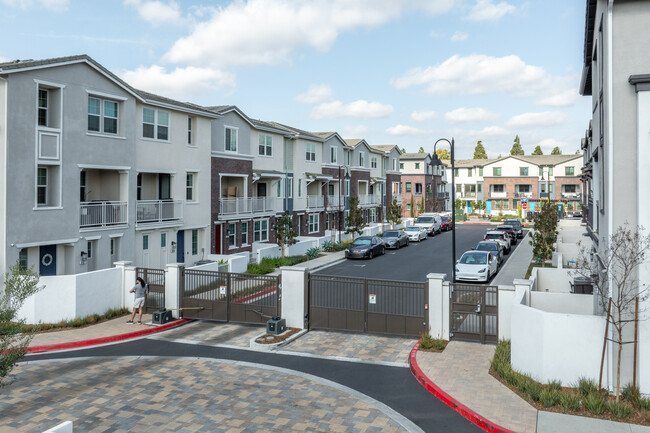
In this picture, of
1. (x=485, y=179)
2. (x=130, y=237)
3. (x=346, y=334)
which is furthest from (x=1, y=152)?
(x=485, y=179)

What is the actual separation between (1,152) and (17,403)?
35.1 ft

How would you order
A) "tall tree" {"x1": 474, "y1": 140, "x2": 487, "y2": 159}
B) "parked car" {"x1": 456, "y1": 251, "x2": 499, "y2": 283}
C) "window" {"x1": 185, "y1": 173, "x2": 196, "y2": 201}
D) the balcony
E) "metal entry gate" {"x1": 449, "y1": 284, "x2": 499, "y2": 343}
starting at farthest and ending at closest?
"tall tree" {"x1": 474, "y1": 140, "x2": 487, "y2": 159}
the balcony
"window" {"x1": 185, "y1": 173, "x2": 196, "y2": 201}
"parked car" {"x1": 456, "y1": 251, "x2": 499, "y2": 283}
"metal entry gate" {"x1": 449, "y1": 284, "x2": 499, "y2": 343}

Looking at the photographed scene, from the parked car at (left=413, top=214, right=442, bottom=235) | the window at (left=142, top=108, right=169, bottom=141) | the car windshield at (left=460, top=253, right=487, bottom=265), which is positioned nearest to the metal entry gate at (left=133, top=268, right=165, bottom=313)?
the window at (left=142, top=108, right=169, bottom=141)

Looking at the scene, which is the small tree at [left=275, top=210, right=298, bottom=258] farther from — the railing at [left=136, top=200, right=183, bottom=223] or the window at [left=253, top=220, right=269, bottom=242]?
the railing at [left=136, top=200, right=183, bottom=223]

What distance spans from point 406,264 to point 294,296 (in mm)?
16709

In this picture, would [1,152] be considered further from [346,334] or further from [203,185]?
[346,334]

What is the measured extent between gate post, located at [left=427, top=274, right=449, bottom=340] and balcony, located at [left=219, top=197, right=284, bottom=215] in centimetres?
1753

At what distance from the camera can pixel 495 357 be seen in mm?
13500

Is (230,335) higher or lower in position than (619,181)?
lower

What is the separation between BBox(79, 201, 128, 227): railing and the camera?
71.5 feet

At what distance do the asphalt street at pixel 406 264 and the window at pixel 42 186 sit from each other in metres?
14.6

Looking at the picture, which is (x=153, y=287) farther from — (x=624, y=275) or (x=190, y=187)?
(x=624, y=275)

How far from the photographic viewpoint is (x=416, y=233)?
4756 centimetres

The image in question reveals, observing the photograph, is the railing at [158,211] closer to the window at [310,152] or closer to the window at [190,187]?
the window at [190,187]
